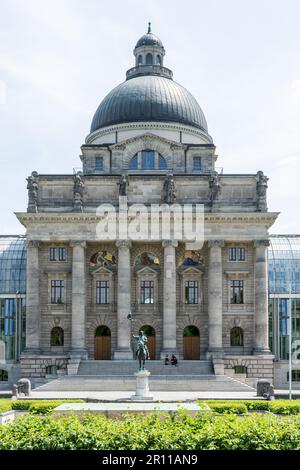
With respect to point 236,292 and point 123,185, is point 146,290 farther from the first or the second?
point 123,185

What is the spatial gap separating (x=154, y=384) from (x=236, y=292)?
14682 millimetres

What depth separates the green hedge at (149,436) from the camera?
18688mm

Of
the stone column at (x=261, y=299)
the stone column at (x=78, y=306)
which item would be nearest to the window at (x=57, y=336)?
the stone column at (x=78, y=306)

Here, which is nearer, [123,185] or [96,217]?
[96,217]

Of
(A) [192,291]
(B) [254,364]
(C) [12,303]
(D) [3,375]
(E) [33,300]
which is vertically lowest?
(D) [3,375]

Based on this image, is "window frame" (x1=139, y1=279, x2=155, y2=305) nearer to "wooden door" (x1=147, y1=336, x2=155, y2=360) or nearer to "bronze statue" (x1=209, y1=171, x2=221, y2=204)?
"wooden door" (x1=147, y1=336, x2=155, y2=360)

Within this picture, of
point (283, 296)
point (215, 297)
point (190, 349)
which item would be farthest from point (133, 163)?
point (283, 296)

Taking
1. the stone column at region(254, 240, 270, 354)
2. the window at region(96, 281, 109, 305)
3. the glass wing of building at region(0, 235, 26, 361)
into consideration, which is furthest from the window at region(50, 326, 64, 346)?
the stone column at region(254, 240, 270, 354)

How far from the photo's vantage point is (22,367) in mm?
64438

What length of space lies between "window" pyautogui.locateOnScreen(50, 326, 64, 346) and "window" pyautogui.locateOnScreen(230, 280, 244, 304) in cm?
1678

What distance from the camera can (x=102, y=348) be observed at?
67.2m

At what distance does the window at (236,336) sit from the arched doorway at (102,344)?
11.9 metres
